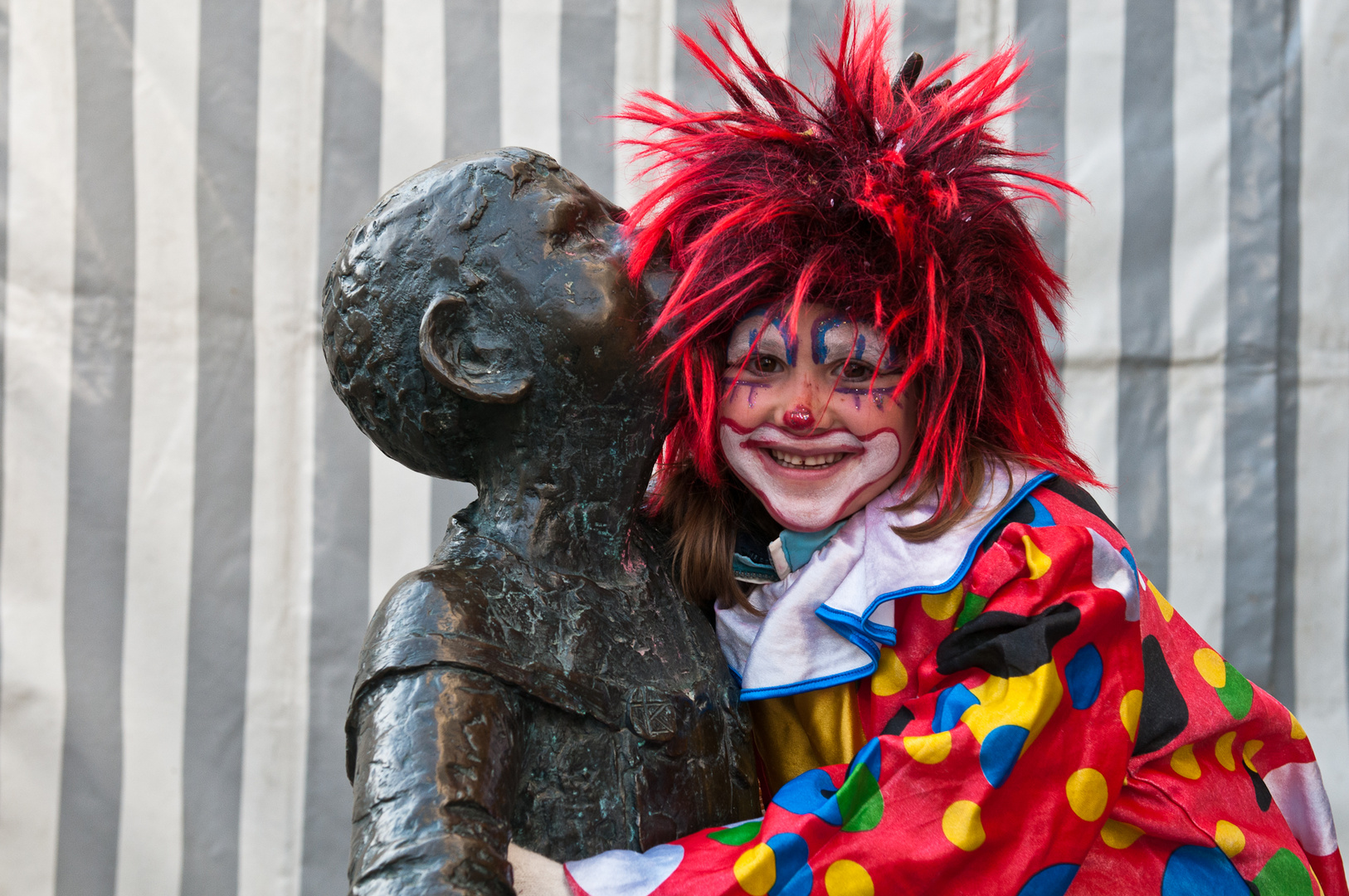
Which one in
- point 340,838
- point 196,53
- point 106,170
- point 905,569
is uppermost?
point 196,53

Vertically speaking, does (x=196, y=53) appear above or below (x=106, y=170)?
above

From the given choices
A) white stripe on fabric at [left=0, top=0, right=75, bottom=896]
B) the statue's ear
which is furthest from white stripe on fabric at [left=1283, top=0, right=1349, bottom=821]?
white stripe on fabric at [left=0, top=0, right=75, bottom=896]

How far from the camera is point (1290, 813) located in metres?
1.22

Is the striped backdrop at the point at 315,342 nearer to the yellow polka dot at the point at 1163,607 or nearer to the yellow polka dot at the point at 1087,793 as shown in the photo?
the yellow polka dot at the point at 1163,607

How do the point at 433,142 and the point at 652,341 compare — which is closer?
the point at 652,341

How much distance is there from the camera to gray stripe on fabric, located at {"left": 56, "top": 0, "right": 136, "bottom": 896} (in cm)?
243

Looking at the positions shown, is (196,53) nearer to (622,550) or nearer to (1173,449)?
(622,550)

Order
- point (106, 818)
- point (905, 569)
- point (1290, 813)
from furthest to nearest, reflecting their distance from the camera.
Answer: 1. point (106, 818)
2. point (1290, 813)
3. point (905, 569)

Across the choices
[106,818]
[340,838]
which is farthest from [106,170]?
[340,838]

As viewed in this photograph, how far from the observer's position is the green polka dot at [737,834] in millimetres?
924

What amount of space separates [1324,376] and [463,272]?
237 cm

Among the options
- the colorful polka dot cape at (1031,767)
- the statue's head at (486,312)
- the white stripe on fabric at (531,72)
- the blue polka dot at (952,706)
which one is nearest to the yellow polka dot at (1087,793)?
the colorful polka dot cape at (1031,767)

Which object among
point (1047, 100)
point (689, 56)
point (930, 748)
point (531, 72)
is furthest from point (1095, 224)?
point (930, 748)

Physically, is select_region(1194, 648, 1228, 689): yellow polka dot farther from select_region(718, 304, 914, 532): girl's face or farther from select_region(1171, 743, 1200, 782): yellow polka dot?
select_region(718, 304, 914, 532): girl's face
